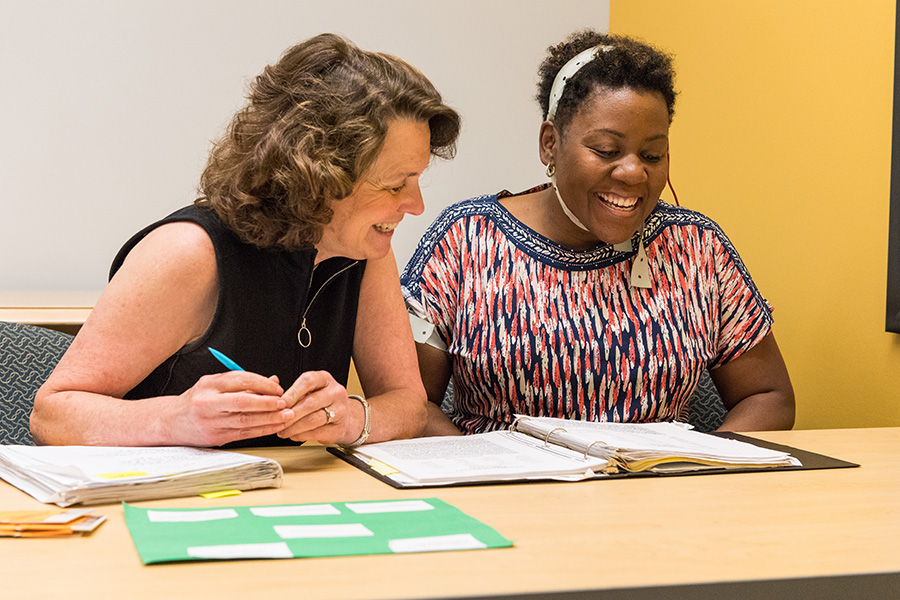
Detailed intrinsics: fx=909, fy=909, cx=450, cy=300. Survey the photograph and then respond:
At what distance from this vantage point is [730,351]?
1899mm

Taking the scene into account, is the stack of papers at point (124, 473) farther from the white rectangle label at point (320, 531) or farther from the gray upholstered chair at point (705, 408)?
the gray upholstered chair at point (705, 408)

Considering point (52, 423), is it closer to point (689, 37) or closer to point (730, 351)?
point (730, 351)

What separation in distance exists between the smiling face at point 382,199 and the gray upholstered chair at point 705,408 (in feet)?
2.13

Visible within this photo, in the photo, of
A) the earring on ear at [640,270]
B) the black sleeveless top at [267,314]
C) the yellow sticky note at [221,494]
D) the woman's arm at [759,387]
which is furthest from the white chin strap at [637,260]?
the yellow sticky note at [221,494]

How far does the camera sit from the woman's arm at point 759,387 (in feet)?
6.10

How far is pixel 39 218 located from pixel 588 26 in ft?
6.06

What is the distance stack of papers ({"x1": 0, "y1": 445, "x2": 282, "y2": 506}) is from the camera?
0.94m

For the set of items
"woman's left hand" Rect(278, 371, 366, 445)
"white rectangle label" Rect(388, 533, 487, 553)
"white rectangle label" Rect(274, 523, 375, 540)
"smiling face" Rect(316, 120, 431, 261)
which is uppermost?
"smiling face" Rect(316, 120, 431, 261)

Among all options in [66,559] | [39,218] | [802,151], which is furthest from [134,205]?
[66,559]

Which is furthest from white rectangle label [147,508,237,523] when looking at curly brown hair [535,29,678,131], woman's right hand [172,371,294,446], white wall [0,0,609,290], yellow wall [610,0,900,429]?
white wall [0,0,609,290]

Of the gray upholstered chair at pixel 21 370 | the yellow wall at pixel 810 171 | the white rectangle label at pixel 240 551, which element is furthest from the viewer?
the yellow wall at pixel 810 171

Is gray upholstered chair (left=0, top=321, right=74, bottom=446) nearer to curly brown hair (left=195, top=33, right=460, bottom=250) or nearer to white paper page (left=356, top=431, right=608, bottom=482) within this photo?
curly brown hair (left=195, top=33, right=460, bottom=250)

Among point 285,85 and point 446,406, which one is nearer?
point 285,85

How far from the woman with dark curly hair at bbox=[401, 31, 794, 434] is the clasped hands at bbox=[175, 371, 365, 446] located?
0.60 metres
